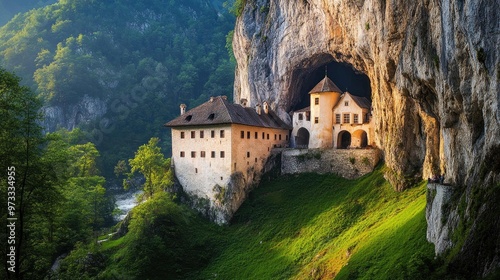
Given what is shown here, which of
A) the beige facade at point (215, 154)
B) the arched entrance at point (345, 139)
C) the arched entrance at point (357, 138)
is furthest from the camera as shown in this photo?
the arched entrance at point (345, 139)

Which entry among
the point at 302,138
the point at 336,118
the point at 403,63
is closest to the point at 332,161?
the point at 336,118

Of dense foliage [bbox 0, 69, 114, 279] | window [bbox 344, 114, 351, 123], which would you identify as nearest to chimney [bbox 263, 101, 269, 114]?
window [bbox 344, 114, 351, 123]

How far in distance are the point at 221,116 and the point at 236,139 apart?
3.21 metres

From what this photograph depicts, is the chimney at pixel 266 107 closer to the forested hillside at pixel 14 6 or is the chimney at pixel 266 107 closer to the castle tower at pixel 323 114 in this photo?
the castle tower at pixel 323 114

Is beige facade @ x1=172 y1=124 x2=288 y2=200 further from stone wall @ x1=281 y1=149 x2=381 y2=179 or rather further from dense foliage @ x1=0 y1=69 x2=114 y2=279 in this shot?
dense foliage @ x1=0 y1=69 x2=114 y2=279

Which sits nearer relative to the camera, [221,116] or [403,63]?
[403,63]

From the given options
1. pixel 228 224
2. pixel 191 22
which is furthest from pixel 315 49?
pixel 191 22

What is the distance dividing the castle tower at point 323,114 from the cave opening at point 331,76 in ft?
17.5

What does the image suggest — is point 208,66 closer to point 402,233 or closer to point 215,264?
point 215,264

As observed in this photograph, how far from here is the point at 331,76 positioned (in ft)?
201

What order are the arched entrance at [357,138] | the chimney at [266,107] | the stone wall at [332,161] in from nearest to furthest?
the stone wall at [332,161], the arched entrance at [357,138], the chimney at [266,107]

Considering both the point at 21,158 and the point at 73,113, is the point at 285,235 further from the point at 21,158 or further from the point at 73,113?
the point at 73,113

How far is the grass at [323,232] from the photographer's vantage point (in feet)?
91.0

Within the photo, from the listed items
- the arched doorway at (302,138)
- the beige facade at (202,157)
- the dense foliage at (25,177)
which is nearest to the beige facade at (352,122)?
the arched doorway at (302,138)
